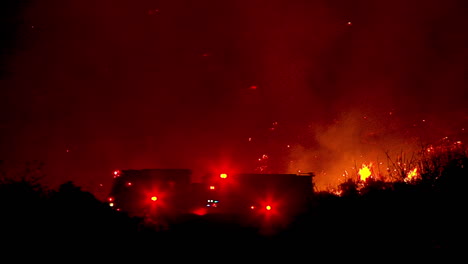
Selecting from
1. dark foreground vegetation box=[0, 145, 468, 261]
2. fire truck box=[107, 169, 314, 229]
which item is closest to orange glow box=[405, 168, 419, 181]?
dark foreground vegetation box=[0, 145, 468, 261]

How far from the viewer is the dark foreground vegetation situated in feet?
19.2

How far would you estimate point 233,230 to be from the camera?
1009 cm

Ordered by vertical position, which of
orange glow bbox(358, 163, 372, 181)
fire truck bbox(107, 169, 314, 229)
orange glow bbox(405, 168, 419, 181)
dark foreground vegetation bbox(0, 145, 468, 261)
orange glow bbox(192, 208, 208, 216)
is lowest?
dark foreground vegetation bbox(0, 145, 468, 261)

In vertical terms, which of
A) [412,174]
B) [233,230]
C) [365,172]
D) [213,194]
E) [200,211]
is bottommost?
[233,230]

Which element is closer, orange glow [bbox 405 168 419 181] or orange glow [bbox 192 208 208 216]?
orange glow [bbox 192 208 208 216]

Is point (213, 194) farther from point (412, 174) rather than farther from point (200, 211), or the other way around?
point (412, 174)

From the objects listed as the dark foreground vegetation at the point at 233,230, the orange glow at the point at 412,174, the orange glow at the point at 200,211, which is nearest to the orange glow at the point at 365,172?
the orange glow at the point at 412,174

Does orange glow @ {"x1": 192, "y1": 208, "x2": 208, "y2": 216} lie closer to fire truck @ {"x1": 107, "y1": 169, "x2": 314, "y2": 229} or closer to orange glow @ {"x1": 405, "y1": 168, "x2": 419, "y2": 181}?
fire truck @ {"x1": 107, "y1": 169, "x2": 314, "y2": 229}

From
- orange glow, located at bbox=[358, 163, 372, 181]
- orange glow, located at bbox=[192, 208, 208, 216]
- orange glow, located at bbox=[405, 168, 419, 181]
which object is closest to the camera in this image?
orange glow, located at bbox=[192, 208, 208, 216]

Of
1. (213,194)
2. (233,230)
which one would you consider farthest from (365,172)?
(233,230)

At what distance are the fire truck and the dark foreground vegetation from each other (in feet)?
4.87

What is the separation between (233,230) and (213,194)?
5.28 m

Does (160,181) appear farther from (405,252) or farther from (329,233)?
(405,252)

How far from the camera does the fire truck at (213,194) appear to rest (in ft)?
47.5
